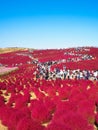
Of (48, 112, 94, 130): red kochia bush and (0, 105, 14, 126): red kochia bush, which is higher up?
(48, 112, 94, 130): red kochia bush

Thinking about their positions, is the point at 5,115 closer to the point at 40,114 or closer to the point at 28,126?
the point at 40,114

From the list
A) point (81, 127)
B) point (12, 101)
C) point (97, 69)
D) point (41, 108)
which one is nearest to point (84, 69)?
point (97, 69)

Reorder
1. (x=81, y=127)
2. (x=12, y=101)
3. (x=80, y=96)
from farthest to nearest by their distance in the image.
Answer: (x=12, y=101)
(x=80, y=96)
(x=81, y=127)

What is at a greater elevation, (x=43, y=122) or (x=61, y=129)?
(x=61, y=129)

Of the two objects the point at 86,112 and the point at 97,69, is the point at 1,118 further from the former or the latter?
the point at 97,69

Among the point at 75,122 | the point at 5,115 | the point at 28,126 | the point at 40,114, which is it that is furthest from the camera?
the point at 40,114

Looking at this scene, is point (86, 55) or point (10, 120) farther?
point (86, 55)

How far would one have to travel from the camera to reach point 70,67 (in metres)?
35.6

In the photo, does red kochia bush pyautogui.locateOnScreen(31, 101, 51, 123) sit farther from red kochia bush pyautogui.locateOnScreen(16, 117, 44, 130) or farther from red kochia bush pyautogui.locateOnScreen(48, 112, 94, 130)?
red kochia bush pyautogui.locateOnScreen(16, 117, 44, 130)

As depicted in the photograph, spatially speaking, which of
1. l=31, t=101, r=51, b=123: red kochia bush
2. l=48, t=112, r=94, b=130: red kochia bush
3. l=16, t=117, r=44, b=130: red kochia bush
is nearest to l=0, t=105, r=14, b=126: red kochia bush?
l=31, t=101, r=51, b=123: red kochia bush

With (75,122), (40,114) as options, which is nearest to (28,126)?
(75,122)

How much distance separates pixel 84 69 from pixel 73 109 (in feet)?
68.4

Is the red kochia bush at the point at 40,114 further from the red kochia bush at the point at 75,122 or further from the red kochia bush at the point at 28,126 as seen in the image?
the red kochia bush at the point at 28,126

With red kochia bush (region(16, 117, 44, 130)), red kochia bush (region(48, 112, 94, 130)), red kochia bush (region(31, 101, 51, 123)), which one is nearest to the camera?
red kochia bush (region(16, 117, 44, 130))
